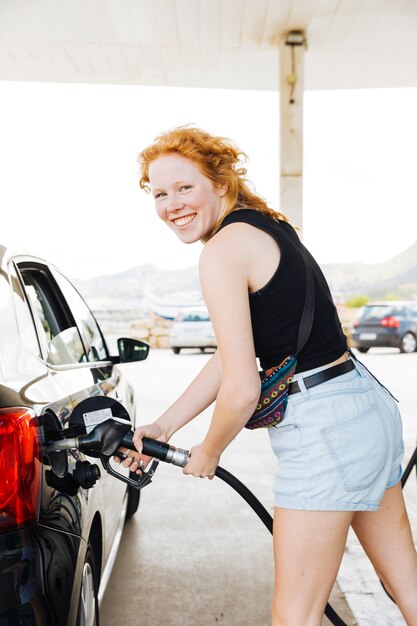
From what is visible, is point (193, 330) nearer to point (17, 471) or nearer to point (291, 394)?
point (291, 394)

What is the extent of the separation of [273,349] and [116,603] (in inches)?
77.6

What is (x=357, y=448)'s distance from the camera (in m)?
1.69

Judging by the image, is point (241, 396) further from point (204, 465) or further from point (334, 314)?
point (334, 314)

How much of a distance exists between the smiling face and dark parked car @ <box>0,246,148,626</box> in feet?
1.60

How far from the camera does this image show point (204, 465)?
1736 millimetres

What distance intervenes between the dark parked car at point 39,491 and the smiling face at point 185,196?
49cm

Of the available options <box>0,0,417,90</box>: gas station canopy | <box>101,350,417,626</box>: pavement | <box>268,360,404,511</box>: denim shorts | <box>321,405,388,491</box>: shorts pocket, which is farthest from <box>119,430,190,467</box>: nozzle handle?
<box>0,0,417,90</box>: gas station canopy

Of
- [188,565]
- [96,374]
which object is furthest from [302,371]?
[188,565]

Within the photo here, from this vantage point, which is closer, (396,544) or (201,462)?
(201,462)

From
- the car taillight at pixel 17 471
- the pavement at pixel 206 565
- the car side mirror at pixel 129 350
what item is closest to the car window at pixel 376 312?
the pavement at pixel 206 565

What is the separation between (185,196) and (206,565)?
241cm

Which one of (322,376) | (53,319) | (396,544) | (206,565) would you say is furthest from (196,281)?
(322,376)

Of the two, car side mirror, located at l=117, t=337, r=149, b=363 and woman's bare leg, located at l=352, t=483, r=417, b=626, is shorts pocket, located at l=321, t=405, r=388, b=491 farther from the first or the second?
car side mirror, located at l=117, t=337, r=149, b=363

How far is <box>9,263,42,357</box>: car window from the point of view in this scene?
192cm
